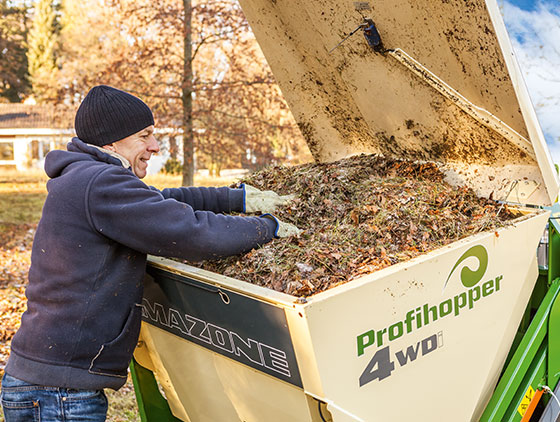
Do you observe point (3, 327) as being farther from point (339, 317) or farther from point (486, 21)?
point (486, 21)

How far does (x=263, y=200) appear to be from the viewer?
8.86ft

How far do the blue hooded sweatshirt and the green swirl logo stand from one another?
92 cm

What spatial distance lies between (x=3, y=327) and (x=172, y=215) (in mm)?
4566

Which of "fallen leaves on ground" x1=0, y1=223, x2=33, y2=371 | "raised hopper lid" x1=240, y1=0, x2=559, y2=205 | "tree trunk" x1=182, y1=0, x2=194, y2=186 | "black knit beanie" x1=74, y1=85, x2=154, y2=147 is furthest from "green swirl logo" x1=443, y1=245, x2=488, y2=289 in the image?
"tree trunk" x1=182, y1=0, x2=194, y2=186

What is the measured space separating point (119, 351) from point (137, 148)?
2.67ft

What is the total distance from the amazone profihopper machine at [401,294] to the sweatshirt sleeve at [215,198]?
0.46 m

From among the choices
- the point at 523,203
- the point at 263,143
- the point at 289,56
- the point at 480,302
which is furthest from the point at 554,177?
the point at 263,143

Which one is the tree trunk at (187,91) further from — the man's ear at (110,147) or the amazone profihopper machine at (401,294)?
the man's ear at (110,147)

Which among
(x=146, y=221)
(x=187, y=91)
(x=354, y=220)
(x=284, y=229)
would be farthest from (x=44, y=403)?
(x=187, y=91)

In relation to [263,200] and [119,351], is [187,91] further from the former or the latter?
[119,351]

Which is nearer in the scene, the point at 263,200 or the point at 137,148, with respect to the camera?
the point at 137,148

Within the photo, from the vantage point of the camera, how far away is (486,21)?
2354 mm

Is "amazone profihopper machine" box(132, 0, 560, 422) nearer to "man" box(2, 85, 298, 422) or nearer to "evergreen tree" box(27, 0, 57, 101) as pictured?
"man" box(2, 85, 298, 422)

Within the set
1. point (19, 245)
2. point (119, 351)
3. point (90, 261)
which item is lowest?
point (19, 245)
